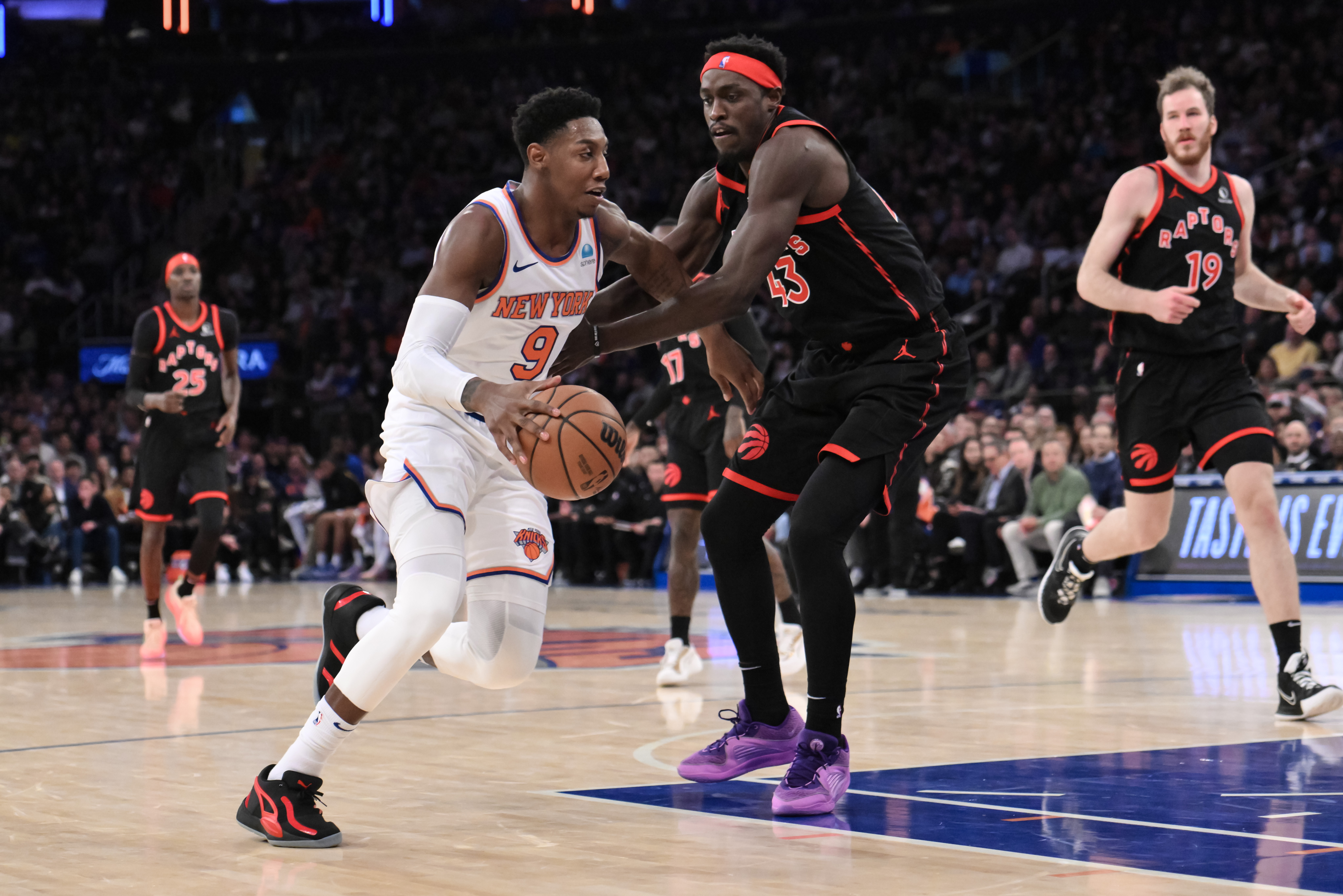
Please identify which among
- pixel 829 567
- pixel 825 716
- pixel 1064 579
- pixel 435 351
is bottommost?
pixel 825 716

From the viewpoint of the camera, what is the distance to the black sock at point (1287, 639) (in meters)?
5.87

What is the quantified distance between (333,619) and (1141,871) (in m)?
2.26

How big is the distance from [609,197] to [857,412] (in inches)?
904

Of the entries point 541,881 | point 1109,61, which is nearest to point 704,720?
point 541,881

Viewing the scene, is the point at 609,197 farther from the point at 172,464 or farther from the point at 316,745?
the point at 316,745

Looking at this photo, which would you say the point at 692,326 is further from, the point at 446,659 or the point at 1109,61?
the point at 1109,61

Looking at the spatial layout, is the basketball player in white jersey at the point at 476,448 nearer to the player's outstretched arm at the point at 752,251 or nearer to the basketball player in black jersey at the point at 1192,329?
the player's outstretched arm at the point at 752,251

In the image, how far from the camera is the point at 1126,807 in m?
4.09

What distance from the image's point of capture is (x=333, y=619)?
4391mm

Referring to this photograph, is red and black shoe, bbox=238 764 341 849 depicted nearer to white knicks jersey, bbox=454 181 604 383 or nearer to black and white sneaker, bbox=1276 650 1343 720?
white knicks jersey, bbox=454 181 604 383

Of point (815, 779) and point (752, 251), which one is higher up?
point (752, 251)

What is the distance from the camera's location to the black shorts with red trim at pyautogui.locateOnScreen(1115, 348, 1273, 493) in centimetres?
597

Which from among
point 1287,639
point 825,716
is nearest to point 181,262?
point 825,716

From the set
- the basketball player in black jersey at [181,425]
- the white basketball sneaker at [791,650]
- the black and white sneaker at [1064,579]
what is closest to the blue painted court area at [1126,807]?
the black and white sneaker at [1064,579]
